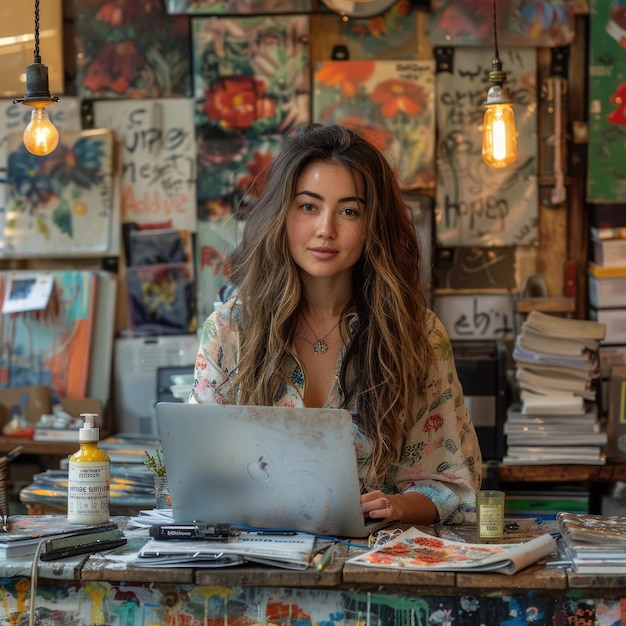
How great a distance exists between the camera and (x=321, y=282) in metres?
2.79

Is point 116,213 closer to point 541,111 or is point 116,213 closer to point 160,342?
point 160,342

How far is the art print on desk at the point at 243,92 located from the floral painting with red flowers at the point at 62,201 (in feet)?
1.41

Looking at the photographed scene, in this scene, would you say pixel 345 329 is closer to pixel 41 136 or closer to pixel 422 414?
pixel 422 414

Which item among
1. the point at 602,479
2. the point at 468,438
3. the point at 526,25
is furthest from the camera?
the point at 526,25

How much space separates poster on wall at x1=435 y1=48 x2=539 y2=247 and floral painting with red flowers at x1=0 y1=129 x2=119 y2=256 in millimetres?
1328

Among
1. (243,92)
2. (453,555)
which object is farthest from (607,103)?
(453,555)

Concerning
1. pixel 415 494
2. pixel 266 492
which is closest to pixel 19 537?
pixel 266 492

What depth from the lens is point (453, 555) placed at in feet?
7.02

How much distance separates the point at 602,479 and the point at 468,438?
Result: 143 cm

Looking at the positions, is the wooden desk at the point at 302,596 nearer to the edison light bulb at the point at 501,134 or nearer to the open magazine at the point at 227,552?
the open magazine at the point at 227,552

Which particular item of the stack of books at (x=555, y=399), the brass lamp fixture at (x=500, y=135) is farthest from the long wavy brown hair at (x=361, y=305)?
the stack of books at (x=555, y=399)

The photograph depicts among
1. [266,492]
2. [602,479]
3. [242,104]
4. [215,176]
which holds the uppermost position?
[242,104]

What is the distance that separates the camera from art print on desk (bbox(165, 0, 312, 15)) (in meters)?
4.40

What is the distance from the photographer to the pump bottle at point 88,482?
2395mm
